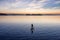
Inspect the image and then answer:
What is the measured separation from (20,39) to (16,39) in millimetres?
463

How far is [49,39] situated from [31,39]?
2.11 meters

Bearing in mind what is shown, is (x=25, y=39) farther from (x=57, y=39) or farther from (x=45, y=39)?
(x=57, y=39)

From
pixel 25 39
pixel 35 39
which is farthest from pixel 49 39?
pixel 25 39

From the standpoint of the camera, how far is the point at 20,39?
15.3 metres

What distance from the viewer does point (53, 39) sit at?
15516 mm

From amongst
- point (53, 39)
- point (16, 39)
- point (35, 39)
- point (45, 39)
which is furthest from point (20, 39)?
point (53, 39)

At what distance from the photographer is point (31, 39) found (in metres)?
15.7

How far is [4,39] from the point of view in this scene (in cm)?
1510

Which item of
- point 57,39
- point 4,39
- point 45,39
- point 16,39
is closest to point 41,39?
point 45,39

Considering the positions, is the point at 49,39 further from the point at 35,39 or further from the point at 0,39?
the point at 0,39

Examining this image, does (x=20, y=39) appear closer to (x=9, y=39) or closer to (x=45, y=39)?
(x=9, y=39)

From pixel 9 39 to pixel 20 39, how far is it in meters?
1.26

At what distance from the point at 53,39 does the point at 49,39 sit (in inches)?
18.6

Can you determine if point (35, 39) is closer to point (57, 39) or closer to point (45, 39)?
point (45, 39)
